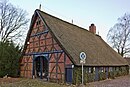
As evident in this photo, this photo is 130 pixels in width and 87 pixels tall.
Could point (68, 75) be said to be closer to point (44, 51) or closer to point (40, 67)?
point (44, 51)

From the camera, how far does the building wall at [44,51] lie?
2087 centimetres

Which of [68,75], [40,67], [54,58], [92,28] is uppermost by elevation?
[92,28]

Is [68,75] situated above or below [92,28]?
below

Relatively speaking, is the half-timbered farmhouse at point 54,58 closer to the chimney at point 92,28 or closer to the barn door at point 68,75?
the barn door at point 68,75

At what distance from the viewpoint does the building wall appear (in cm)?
2087

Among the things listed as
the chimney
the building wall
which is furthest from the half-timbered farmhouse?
the chimney

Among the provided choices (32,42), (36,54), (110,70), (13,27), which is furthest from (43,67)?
(13,27)

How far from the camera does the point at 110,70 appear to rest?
27500 millimetres

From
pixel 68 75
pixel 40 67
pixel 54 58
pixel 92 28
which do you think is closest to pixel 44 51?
pixel 54 58

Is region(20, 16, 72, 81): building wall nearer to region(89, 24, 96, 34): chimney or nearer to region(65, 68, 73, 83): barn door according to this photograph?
region(65, 68, 73, 83): barn door

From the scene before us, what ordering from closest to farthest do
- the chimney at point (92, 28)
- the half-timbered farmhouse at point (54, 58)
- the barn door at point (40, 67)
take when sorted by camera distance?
the half-timbered farmhouse at point (54, 58), the barn door at point (40, 67), the chimney at point (92, 28)

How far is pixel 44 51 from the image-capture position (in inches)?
927

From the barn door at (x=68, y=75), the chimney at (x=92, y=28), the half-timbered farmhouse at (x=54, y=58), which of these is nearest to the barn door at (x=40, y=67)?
the half-timbered farmhouse at (x=54, y=58)

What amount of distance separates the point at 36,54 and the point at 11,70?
4699mm
